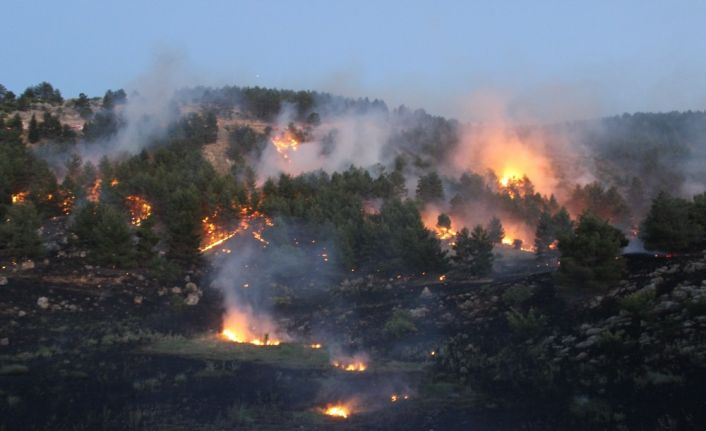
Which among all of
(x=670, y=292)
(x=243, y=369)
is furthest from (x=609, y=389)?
(x=243, y=369)

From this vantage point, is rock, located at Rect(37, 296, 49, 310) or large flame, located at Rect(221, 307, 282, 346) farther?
rock, located at Rect(37, 296, 49, 310)

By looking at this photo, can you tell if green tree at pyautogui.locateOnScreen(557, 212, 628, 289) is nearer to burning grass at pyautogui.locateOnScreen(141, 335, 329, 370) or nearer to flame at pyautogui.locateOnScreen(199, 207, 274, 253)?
burning grass at pyautogui.locateOnScreen(141, 335, 329, 370)

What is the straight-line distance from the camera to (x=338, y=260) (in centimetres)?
4434

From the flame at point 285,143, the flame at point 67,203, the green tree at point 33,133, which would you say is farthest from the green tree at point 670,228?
the green tree at point 33,133

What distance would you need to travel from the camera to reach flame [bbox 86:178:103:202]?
5419 centimetres

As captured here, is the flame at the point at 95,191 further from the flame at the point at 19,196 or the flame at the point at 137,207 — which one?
the flame at the point at 19,196

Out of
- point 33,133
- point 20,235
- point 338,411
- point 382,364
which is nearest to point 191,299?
point 20,235

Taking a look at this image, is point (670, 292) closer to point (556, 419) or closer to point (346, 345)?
point (556, 419)

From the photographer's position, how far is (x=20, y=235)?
120ft

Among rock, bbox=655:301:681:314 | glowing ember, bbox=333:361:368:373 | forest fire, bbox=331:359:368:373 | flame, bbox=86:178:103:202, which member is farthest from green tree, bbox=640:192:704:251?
flame, bbox=86:178:103:202

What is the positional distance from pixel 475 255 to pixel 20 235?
29049 millimetres

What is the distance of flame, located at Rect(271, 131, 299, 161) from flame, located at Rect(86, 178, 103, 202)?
96.8ft

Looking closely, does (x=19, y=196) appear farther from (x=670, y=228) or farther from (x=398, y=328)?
(x=670, y=228)

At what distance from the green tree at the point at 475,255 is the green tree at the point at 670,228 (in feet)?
34.2
